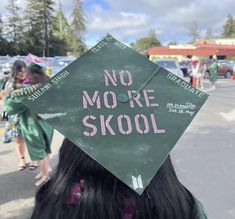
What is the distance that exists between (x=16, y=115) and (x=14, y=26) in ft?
226

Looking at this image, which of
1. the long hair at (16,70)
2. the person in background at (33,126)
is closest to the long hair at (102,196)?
the person in background at (33,126)

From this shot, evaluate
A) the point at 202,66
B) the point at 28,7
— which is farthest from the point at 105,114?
the point at 28,7

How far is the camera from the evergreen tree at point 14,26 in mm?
66000

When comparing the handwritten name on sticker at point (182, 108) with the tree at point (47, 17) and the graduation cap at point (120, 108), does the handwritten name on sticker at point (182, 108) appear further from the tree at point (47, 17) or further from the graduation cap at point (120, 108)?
the tree at point (47, 17)

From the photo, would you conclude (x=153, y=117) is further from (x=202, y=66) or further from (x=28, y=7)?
(x=28, y=7)

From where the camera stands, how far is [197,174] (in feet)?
17.7

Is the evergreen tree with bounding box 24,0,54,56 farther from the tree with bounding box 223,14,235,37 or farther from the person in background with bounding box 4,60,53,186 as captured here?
the person in background with bounding box 4,60,53,186

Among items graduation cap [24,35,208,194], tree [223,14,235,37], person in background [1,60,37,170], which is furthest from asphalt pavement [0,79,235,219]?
tree [223,14,235,37]

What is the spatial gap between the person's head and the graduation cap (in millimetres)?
3580

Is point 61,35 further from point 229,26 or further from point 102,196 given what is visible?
point 102,196

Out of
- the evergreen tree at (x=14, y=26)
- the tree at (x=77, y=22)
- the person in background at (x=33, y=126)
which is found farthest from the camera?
the tree at (x=77, y=22)

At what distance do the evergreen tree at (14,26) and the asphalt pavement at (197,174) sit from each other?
59067 mm

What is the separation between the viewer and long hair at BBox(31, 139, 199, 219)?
1321 mm

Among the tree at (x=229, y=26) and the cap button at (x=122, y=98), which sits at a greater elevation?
the cap button at (x=122, y=98)
